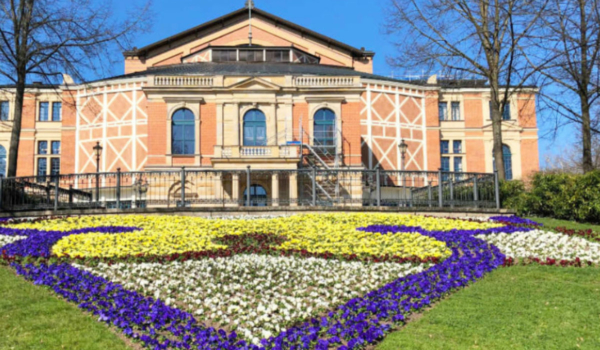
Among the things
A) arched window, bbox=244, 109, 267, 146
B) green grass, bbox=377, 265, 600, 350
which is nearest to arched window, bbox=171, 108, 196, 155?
arched window, bbox=244, 109, 267, 146

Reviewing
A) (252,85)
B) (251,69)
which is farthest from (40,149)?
(252,85)

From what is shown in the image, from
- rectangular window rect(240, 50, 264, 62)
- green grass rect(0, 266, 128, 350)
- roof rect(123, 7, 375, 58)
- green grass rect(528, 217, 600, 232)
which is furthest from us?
roof rect(123, 7, 375, 58)

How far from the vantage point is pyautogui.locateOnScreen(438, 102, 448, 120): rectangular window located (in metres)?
49.6

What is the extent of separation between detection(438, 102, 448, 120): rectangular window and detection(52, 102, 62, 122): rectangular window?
32.9 m

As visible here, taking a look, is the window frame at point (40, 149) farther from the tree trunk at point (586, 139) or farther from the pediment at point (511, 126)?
the tree trunk at point (586, 139)

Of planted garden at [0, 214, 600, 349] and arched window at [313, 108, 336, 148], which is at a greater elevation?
arched window at [313, 108, 336, 148]

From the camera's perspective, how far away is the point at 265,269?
32.2 ft

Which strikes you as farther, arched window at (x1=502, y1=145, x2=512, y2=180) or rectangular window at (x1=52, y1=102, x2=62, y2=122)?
arched window at (x1=502, y1=145, x2=512, y2=180)

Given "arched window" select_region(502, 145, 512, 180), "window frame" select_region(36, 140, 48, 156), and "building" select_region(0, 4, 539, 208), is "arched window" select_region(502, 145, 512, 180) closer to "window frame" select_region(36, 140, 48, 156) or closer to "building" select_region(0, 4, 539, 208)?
"building" select_region(0, 4, 539, 208)

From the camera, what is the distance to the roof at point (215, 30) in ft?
158

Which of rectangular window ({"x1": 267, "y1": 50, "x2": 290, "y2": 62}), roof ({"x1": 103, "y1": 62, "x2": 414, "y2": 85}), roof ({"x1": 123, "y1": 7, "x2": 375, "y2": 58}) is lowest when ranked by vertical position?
roof ({"x1": 103, "y1": 62, "x2": 414, "y2": 85})

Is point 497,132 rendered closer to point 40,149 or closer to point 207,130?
point 207,130

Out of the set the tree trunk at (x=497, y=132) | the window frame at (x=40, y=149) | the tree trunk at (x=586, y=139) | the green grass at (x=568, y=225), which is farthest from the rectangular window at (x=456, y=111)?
the window frame at (x=40, y=149)

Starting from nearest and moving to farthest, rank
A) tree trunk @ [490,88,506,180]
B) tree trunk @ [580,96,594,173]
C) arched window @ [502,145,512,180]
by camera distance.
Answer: tree trunk @ [580,96,594,173] → tree trunk @ [490,88,506,180] → arched window @ [502,145,512,180]
